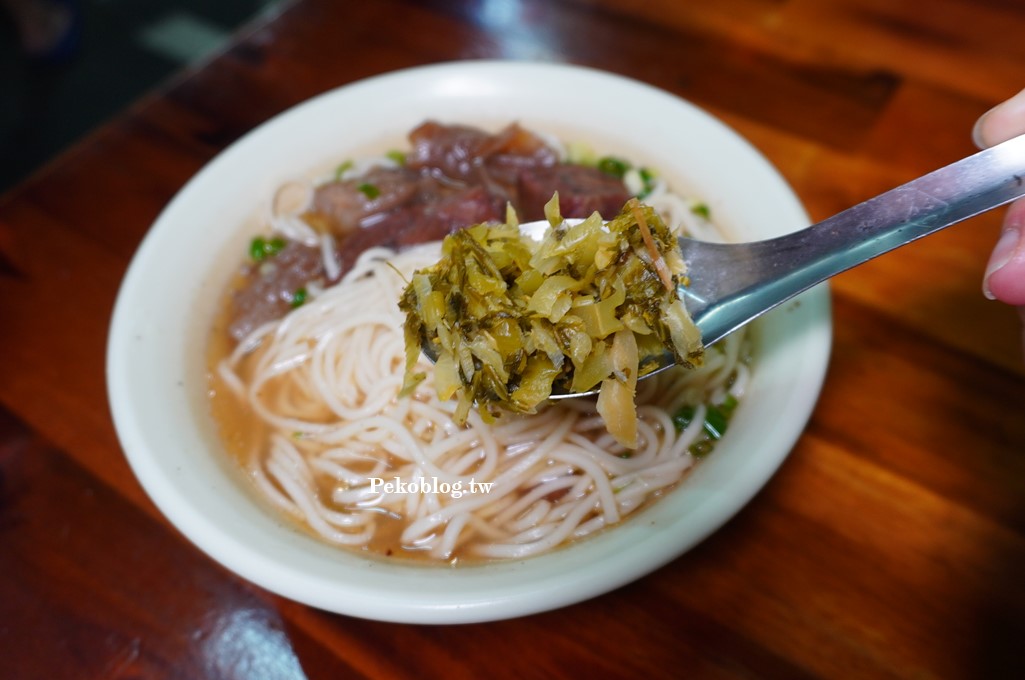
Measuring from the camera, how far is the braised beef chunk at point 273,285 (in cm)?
245

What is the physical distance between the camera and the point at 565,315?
1.61m

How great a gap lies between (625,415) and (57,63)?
4958 mm

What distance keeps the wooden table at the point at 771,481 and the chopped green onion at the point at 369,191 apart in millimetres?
870

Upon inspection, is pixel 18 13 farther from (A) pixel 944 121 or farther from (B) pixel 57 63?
(A) pixel 944 121

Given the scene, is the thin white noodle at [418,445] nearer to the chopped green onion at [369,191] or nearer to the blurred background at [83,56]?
the chopped green onion at [369,191]

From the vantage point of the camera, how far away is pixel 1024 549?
1893 millimetres

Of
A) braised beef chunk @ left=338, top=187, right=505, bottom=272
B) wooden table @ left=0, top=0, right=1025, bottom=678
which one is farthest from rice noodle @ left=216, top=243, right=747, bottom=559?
wooden table @ left=0, top=0, right=1025, bottom=678

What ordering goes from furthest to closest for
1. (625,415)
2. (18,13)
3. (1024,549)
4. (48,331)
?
(18,13)
(48,331)
(1024,549)
(625,415)

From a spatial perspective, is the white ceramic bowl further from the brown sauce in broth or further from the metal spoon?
the metal spoon

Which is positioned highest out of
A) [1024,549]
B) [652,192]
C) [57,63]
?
[652,192]

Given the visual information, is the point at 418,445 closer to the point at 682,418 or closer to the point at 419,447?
the point at 419,447

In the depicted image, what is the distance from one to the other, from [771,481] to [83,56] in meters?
5.07

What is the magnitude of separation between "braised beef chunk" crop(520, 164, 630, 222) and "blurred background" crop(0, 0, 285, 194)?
9.56 feet

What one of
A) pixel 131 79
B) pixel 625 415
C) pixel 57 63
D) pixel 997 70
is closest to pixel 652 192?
pixel 625 415
